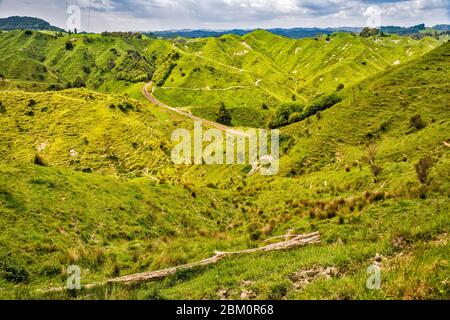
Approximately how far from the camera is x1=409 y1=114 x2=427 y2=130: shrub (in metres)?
44.8

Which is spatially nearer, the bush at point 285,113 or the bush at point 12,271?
the bush at point 12,271

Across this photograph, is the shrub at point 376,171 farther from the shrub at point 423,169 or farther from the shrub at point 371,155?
the shrub at point 371,155

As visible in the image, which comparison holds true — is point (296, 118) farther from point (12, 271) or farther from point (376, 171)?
point (12, 271)

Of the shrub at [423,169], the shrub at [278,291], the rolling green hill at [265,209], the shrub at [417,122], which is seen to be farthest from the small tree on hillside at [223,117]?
the shrub at [278,291]

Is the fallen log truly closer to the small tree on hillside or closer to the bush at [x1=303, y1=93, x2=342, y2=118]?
the bush at [x1=303, y1=93, x2=342, y2=118]

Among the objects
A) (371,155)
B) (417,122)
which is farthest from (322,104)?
(371,155)

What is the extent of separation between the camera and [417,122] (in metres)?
45.1

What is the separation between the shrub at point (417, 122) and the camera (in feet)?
147

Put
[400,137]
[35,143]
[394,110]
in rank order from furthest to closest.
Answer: [35,143], [394,110], [400,137]
